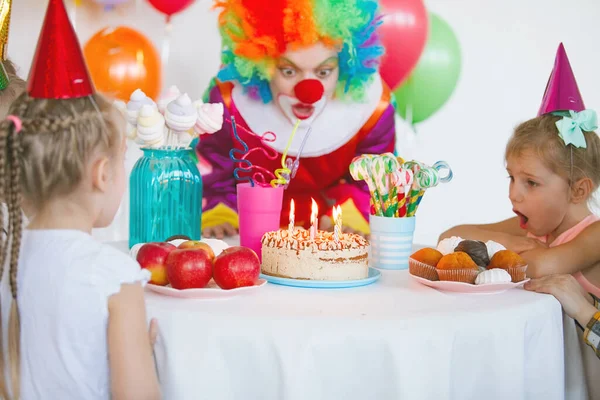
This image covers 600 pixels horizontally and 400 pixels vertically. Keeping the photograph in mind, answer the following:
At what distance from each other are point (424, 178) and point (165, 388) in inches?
34.6

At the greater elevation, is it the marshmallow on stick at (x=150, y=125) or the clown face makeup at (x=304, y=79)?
the clown face makeup at (x=304, y=79)

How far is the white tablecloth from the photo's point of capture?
54.9 inches

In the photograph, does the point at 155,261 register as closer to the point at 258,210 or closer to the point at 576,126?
the point at 258,210

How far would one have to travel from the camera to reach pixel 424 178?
1.93 m

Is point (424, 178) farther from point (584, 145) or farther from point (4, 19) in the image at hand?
point (4, 19)

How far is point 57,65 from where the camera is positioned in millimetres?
1368

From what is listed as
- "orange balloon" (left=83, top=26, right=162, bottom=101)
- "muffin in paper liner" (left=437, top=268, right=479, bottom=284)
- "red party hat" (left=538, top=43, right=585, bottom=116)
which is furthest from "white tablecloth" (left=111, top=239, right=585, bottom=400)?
"orange balloon" (left=83, top=26, right=162, bottom=101)

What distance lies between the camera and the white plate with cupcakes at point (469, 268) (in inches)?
65.7

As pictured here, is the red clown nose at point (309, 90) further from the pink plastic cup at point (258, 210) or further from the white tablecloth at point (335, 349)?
the white tablecloth at point (335, 349)

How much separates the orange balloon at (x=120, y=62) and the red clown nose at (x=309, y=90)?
102cm

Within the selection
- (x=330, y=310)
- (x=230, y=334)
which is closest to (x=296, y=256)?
(x=330, y=310)

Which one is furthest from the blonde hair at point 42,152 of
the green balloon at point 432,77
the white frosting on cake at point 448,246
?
the green balloon at point 432,77

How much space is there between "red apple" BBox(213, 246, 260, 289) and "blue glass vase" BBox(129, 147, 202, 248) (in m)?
0.51

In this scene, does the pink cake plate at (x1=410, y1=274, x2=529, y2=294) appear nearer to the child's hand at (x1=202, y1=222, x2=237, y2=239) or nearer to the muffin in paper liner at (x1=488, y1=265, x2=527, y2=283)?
the muffin in paper liner at (x1=488, y1=265, x2=527, y2=283)
